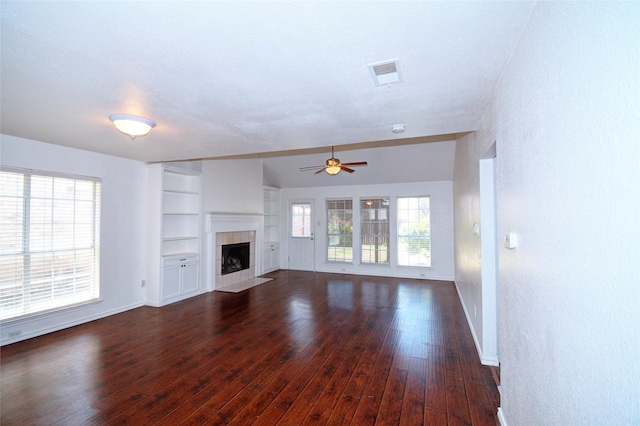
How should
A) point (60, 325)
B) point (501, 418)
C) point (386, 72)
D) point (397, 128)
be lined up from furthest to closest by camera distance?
point (60, 325)
point (397, 128)
point (501, 418)
point (386, 72)

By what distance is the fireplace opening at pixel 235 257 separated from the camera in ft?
21.4

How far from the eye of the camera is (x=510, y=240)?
5.82ft

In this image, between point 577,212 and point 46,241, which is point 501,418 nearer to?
point 577,212

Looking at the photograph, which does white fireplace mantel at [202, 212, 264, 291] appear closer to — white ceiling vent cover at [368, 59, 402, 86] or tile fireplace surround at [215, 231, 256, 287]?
tile fireplace surround at [215, 231, 256, 287]

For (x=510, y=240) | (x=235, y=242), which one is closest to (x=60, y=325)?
(x=235, y=242)

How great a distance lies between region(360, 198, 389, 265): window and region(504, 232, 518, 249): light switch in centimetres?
600

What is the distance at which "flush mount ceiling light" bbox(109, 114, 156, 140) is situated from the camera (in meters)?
2.67

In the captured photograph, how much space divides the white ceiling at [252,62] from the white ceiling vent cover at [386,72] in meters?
0.05

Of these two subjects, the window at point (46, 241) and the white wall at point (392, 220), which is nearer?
the window at point (46, 241)

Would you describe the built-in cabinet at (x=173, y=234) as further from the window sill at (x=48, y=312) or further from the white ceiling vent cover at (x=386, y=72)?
the white ceiling vent cover at (x=386, y=72)

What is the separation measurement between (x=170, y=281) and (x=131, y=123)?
3.36 metres

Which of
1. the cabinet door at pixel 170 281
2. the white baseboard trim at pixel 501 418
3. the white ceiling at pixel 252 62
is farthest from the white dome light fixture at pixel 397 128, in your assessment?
the cabinet door at pixel 170 281

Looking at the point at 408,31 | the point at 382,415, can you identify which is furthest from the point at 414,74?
the point at 382,415

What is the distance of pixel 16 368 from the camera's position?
2934 millimetres
